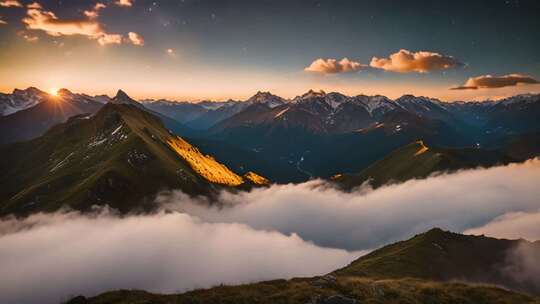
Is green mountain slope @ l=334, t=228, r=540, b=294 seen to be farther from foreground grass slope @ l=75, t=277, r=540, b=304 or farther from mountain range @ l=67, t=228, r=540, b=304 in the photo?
foreground grass slope @ l=75, t=277, r=540, b=304

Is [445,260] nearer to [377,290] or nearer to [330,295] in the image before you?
[377,290]

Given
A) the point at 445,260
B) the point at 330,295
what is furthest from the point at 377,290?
the point at 445,260

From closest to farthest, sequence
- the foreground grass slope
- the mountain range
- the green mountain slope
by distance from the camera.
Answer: the foreground grass slope < the mountain range < the green mountain slope

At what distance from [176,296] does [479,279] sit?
445 ft

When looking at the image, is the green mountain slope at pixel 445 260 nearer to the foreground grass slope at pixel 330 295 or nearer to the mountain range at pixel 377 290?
the mountain range at pixel 377 290

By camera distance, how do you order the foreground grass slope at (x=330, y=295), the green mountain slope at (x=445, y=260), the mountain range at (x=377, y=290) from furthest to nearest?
the green mountain slope at (x=445, y=260), the mountain range at (x=377, y=290), the foreground grass slope at (x=330, y=295)

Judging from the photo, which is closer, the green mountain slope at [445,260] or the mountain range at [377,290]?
the mountain range at [377,290]

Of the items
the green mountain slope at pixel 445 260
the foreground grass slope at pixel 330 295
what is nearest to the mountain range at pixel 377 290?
the foreground grass slope at pixel 330 295

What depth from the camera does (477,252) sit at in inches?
6949

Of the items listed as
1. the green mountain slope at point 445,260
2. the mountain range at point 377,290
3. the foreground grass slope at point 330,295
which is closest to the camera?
the foreground grass slope at point 330,295

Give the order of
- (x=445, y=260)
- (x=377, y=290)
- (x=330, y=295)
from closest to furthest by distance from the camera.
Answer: (x=330, y=295) < (x=377, y=290) < (x=445, y=260)

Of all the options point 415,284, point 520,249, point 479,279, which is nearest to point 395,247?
point 479,279

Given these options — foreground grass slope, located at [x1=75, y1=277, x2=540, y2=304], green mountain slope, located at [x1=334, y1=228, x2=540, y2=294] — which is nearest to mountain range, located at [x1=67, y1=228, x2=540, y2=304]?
foreground grass slope, located at [x1=75, y1=277, x2=540, y2=304]

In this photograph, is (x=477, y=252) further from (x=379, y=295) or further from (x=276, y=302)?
(x=276, y=302)
